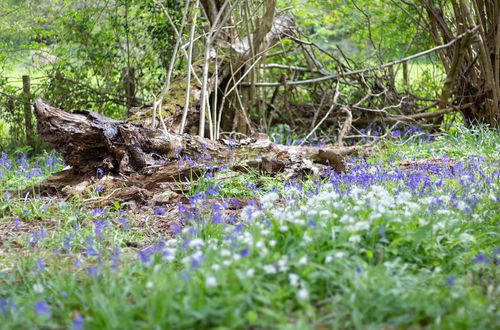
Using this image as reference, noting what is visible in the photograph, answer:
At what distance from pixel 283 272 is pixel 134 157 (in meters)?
3.21

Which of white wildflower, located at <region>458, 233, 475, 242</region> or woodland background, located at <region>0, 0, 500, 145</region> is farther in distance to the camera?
woodland background, located at <region>0, 0, 500, 145</region>

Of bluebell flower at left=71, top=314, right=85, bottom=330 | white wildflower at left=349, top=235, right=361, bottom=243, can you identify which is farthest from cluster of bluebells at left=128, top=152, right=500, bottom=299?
bluebell flower at left=71, top=314, right=85, bottom=330

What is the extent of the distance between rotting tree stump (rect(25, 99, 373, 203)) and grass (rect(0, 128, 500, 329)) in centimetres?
105

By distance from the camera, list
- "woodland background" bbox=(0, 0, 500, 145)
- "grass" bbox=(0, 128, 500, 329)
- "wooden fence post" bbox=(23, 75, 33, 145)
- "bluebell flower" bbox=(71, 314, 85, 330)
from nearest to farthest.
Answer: "bluebell flower" bbox=(71, 314, 85, 330) < "grass" bbox=(0, 128, 500, 329) < "woodland background" bbox=(0, 0, 500, 145) < "wooden fence post" bbox=(23, 75, 33, 145)

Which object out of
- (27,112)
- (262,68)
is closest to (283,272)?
(262,68)

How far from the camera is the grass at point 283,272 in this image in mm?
2328

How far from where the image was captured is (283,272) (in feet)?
8.80

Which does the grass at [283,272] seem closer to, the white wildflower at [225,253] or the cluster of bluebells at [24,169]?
the white wildflower at [225,253]

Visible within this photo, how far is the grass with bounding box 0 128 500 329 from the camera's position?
2328 mm

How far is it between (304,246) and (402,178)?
7.32ft

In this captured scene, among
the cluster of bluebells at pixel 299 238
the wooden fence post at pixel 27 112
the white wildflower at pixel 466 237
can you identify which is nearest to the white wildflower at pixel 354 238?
the cluster of bluebells at pixel 299 238

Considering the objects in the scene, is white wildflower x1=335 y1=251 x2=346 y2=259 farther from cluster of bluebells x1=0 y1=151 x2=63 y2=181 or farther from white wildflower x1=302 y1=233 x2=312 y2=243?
cluster of bluebells x1=0 y1=151 x2=63 y2=181

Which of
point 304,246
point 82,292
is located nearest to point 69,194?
point 82,292

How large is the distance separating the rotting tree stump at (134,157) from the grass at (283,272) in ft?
3.43
